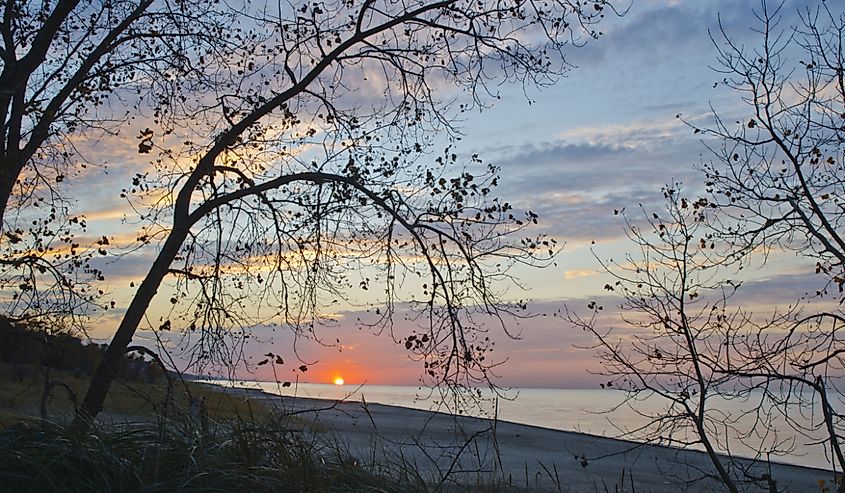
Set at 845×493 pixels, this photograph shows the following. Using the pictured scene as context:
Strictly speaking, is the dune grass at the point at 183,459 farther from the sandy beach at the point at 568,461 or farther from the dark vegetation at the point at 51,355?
the sandy beach at the point at 568,461

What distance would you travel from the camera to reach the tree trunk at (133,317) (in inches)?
399

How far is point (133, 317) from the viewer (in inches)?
432

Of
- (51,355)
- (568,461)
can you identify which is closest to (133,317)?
(51,355)

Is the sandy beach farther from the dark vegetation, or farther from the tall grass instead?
the tall grass

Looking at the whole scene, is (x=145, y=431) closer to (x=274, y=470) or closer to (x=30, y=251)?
(x=274, y=470)

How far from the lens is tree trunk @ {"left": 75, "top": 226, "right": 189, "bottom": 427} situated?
399 inches

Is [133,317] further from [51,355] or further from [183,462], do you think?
[183,462]

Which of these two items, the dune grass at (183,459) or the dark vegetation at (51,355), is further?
the dark vegetation at (51,355)

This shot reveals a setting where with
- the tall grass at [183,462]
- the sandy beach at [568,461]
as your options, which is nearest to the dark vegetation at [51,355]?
the sandy beach at [568,461]

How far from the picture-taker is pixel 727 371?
8898 mm

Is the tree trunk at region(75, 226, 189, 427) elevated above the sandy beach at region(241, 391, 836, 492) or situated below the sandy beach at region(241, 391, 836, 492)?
above

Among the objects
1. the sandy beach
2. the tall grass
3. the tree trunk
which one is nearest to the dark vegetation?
the tree trunk

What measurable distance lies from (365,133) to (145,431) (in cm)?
687

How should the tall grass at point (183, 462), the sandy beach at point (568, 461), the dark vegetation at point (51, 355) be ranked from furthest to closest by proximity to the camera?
the sandy beach at point (568, 461) → the dark vegetation at point (51, 355) → the tall grass at point (183, 462)
